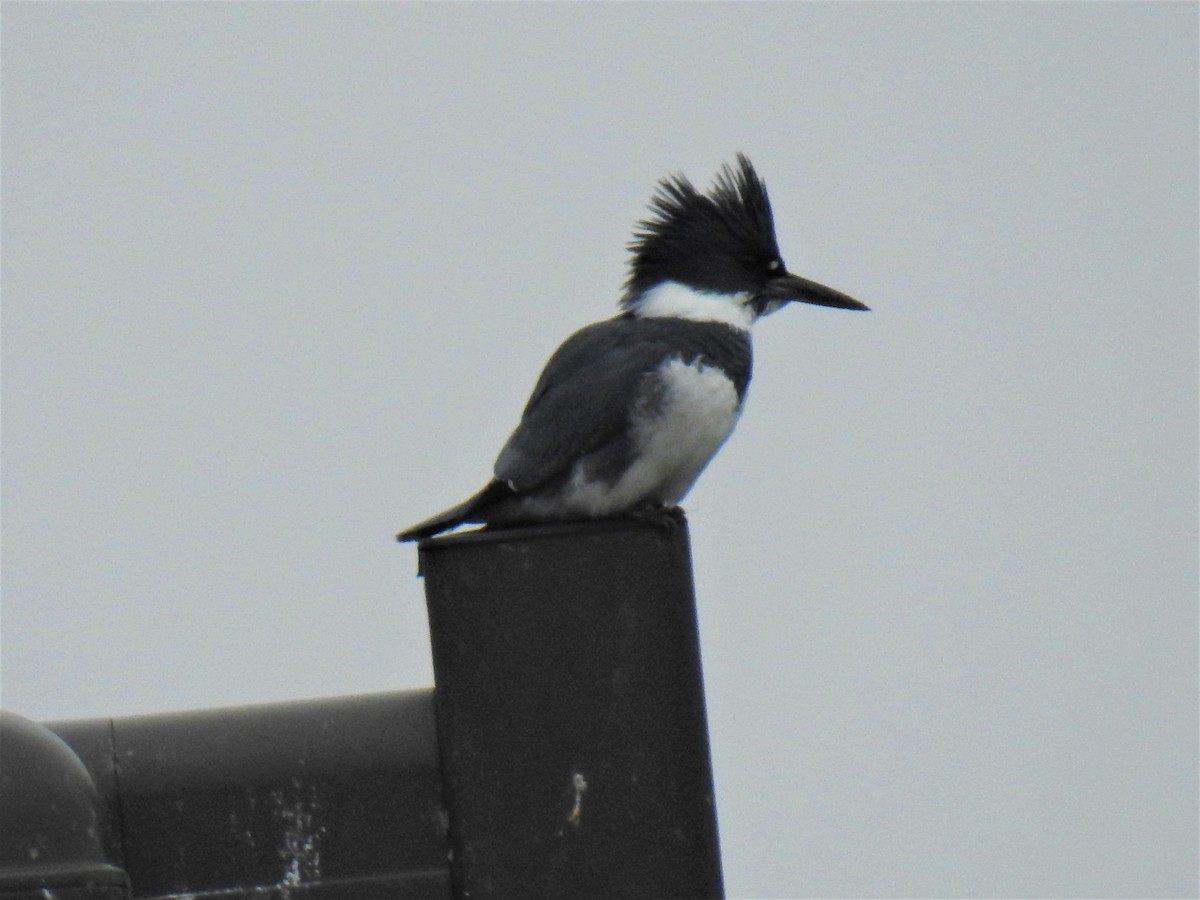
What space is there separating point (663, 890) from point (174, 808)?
0.66m

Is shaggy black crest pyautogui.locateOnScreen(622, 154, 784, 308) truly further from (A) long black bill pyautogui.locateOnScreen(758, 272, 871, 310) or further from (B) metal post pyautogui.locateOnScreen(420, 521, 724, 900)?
(B) metal post pyautogui.locateOnScreen(420, 521, 724, 900)

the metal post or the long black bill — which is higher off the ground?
the long black bill

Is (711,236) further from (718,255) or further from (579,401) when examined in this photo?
(579,401)

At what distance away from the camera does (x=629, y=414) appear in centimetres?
454

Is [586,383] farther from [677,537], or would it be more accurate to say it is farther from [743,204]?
[677,537]

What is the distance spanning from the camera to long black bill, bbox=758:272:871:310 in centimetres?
539

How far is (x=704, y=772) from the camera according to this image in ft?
9.36

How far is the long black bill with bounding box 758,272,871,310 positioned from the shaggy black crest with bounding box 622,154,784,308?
0.12ft

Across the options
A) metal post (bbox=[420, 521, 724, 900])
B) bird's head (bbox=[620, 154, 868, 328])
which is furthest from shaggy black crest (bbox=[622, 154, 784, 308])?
metal post (bbox=[420, 521, 724, 900])

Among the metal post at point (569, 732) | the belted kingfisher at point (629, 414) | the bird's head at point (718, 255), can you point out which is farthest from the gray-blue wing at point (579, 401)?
the metal post at point (569, 732)

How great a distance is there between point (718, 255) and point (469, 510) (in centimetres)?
135

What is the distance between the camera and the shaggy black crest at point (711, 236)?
5.38 meters

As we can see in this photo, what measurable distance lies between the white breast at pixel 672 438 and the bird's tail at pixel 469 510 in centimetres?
20

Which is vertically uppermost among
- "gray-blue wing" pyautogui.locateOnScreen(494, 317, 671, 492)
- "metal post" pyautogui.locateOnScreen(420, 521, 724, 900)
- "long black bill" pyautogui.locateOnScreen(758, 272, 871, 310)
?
"long black bill" pyautogui.locateOnScreen(758, 272, 871, 310)
